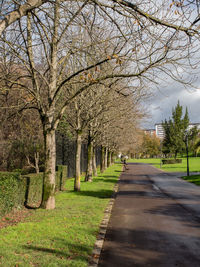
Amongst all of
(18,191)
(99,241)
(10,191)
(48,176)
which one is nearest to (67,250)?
(99,241)

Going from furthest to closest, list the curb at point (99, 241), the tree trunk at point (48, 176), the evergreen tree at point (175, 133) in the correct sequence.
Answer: the evergreen tree at point (175, 133), the tree trunk at point (48, 176), the curb at point (99, 241)

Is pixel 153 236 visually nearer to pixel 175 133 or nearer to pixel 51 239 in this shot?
pixel 51 239

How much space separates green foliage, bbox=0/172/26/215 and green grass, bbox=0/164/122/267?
2.54 feet

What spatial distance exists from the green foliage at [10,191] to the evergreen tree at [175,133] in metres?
76.3

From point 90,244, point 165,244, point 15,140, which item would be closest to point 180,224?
point 165,244

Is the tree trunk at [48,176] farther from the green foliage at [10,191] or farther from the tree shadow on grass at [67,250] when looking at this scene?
the tree shadow on grass at [67,250]

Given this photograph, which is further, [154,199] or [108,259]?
[154,199]

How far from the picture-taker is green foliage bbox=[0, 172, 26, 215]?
8.43 metres

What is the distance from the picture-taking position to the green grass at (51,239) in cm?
500

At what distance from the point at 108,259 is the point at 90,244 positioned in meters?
0.87

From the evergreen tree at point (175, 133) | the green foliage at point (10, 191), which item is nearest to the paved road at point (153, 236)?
the green foliage at point (10, 191)

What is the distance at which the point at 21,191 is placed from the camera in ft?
32.6

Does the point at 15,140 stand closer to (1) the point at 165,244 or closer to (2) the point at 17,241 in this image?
(2) the point at 17,241

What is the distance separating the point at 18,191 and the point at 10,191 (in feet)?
2.47
